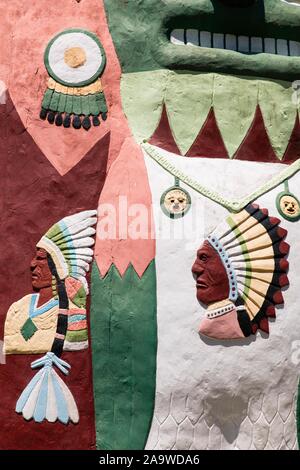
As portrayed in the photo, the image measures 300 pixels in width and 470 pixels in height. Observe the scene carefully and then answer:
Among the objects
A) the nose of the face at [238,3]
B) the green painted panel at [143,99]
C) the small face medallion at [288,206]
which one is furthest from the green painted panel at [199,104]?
the nose of the face at [238,3]

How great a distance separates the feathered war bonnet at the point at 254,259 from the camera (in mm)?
6172

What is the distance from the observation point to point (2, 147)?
622 centimetres

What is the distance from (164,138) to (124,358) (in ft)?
5.29

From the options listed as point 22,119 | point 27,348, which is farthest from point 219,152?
point 27,348

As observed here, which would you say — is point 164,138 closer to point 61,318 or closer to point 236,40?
point 236,40

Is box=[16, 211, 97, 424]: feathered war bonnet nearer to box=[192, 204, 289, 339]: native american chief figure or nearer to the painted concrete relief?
the painted concrete relief

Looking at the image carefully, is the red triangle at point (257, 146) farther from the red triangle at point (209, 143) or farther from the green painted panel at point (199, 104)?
the red triangle at point (209, 143)

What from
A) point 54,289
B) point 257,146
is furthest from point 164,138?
point 54,289

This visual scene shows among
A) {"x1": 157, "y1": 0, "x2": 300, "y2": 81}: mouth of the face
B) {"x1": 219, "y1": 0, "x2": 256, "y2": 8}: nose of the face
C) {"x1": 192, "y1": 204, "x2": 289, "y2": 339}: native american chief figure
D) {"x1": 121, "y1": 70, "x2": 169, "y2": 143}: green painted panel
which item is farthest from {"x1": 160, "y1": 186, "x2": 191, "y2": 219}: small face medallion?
{"x1": 219, "y1": 0, "x2": 256, "y2": 8}: nose of the face

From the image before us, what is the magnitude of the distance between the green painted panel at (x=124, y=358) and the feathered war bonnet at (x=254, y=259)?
0.56 metres

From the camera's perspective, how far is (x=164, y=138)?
6.46 meters

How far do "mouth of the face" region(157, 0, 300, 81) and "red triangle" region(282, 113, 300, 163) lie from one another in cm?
41

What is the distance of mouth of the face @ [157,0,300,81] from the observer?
6582 millimetres

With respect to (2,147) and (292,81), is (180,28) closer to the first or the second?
(292,81)
